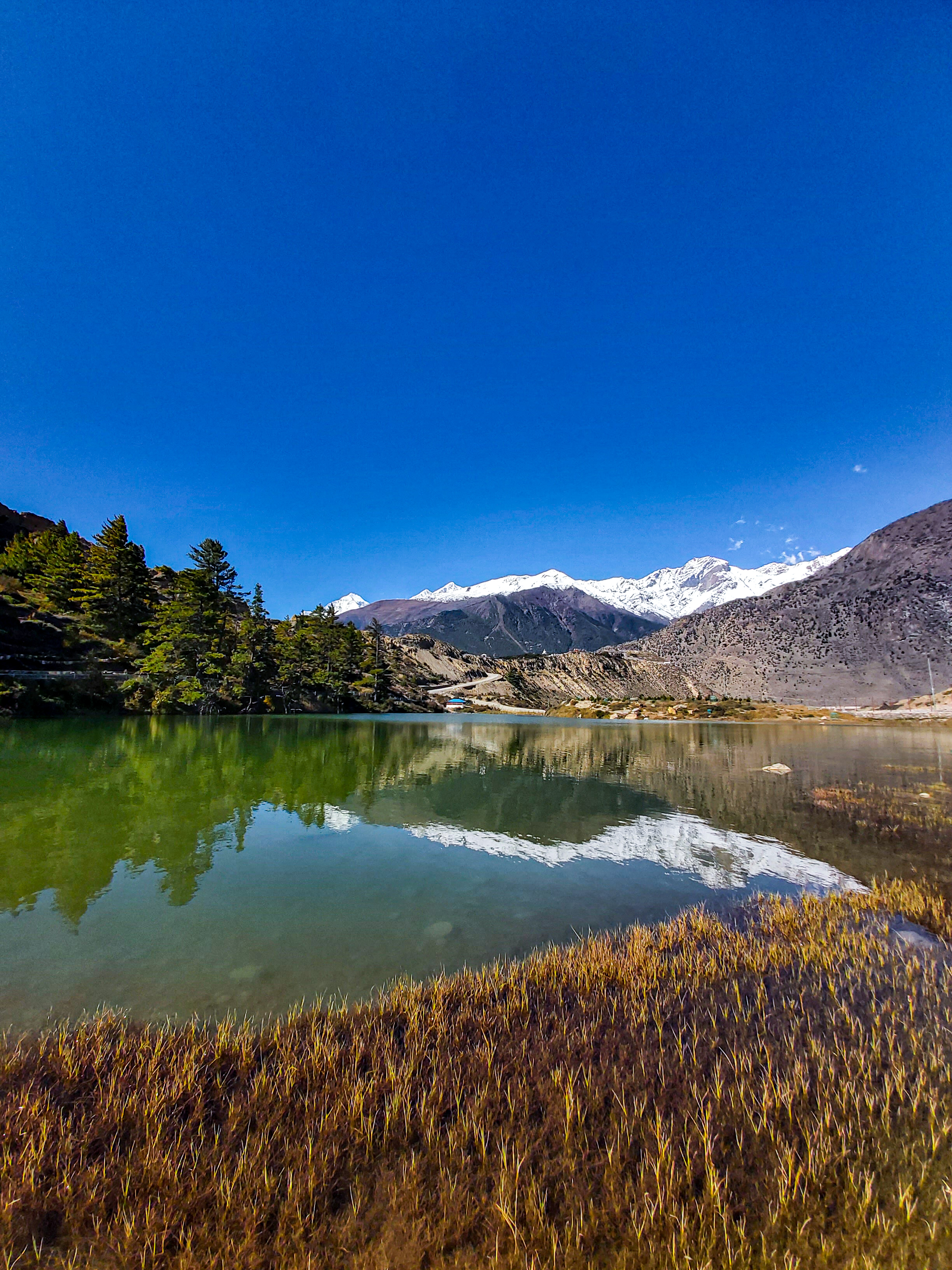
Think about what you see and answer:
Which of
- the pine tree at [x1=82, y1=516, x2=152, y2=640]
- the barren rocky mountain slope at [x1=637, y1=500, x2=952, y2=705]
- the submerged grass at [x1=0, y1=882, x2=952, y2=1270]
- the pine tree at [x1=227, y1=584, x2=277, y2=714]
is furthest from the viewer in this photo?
the barren rocky mountain slope at [x1=637, y1=500, x2=952, y2=705]

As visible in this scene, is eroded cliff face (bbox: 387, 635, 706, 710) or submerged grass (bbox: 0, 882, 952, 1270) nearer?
submerged grass (bbox: 0, 882, 952, 1270)

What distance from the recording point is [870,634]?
169125 millimetres

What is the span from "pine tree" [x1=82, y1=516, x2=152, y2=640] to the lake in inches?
1554

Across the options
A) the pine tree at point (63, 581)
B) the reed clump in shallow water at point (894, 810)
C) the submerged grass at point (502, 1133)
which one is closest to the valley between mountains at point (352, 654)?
the pine tree at point (63, 581)

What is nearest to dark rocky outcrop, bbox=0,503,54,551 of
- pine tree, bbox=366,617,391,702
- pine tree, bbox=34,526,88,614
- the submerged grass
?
pine tree, bbox=34,526,88,614

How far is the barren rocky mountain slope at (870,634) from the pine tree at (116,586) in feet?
615

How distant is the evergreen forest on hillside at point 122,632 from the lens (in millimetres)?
60531

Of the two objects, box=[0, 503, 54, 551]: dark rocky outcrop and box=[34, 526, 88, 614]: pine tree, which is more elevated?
box=[0, 503, 54, 551]: dark rocky outcrop

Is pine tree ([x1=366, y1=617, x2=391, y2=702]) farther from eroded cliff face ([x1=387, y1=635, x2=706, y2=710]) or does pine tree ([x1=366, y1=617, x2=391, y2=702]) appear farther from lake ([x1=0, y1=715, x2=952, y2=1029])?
lake ([x1=0, y1=715, x2=952, y2=1029])

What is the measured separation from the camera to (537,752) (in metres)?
50.0

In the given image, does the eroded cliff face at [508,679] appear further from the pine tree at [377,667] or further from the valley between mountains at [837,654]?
the pine tree at [377,667]

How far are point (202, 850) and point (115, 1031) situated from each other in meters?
9.39

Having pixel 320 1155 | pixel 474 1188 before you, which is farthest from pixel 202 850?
pixel 474 1188

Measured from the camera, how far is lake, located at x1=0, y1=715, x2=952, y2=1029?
910cm
